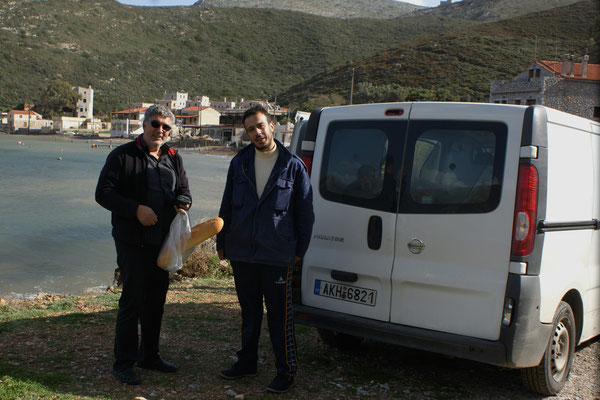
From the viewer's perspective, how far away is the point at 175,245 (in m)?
4.46

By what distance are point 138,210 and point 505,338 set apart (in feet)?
8.74

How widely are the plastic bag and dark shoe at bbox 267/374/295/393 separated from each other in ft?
3.56

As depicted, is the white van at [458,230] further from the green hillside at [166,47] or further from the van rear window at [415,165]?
the green hillside at [166,47]

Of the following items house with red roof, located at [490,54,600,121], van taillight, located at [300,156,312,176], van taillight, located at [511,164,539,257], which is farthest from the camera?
house with red roof, located at [490,54,600,121]

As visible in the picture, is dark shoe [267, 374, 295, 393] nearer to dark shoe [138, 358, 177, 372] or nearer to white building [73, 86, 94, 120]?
dark shoe [138, 358, 177, 372]

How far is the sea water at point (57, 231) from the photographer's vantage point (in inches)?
514

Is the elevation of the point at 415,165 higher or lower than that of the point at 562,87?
lower

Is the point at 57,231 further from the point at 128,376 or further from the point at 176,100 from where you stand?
the point at 176,100

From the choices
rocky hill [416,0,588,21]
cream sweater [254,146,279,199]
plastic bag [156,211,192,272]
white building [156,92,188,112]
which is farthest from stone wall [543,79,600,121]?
rocky hill [416,0,588,21]

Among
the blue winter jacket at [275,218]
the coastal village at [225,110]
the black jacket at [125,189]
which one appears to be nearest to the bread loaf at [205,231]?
the blue winter jacket at [275,218]

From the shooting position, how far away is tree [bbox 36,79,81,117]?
11818 centimetres

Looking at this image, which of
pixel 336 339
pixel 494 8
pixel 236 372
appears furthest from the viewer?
pixel 494 8

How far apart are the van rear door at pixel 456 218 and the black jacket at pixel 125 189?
1.90 m

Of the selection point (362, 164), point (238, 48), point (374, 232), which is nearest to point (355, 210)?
point (374, 232)
